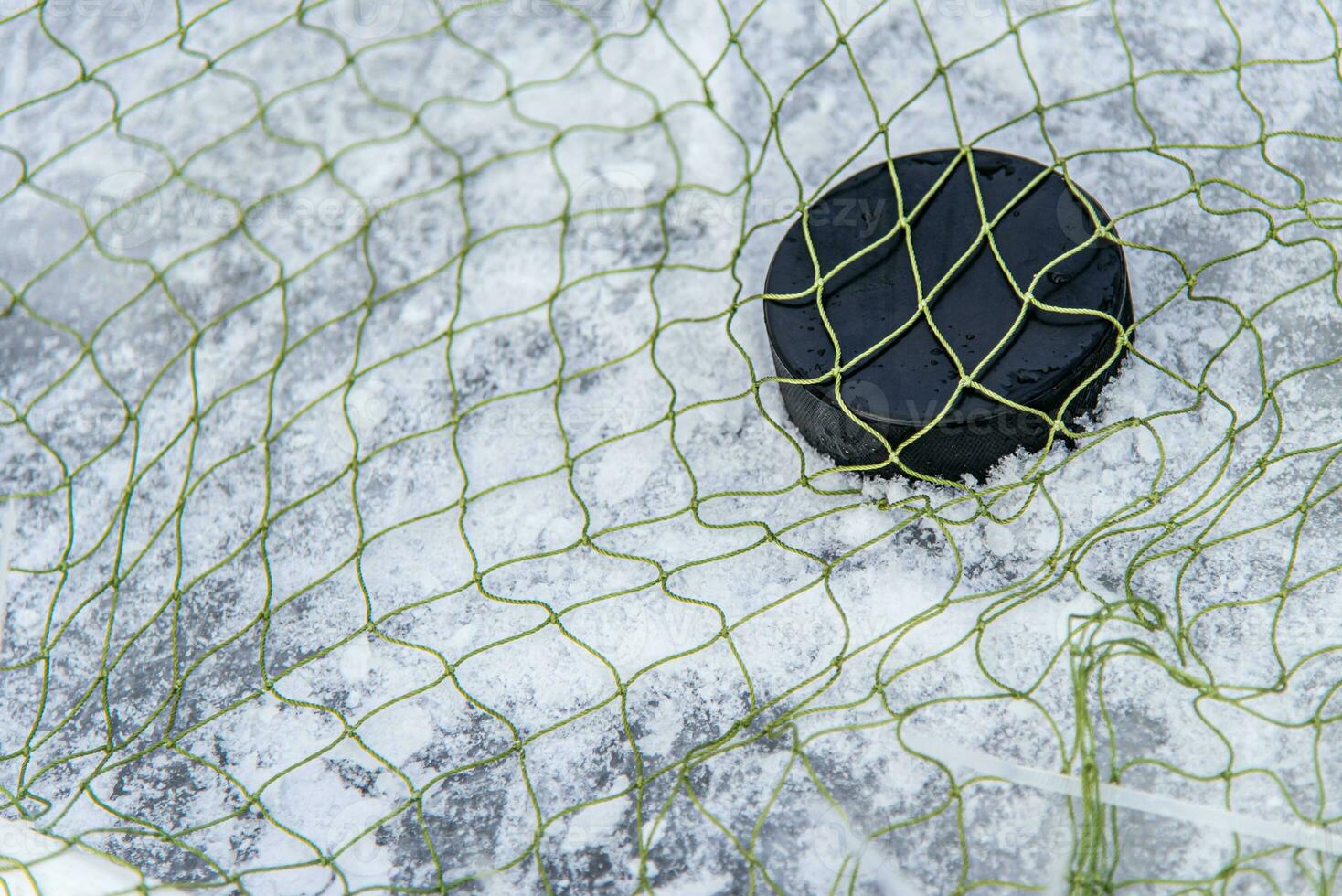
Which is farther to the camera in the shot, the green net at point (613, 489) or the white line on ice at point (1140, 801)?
the green net at point (613, 489)

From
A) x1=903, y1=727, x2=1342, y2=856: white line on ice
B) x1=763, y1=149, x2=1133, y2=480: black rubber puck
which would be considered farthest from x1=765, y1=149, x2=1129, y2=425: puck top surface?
x1=903, y1=727, x2=1342, y2=856: white line on ice

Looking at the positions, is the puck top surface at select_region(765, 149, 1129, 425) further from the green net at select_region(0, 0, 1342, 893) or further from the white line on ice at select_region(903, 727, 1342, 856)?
the white line on ice at select_region(903, 727, 1342, 856)

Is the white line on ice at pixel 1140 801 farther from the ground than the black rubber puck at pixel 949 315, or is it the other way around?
the black rubber puck at pixel 949 315

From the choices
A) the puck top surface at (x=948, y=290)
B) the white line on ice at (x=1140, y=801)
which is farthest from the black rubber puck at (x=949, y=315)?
the white line on ice at (x=1140, y=801)

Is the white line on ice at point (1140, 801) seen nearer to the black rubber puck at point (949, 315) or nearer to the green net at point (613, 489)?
the green net at point (613, 489)

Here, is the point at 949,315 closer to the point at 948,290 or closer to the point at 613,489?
the point at 948,290

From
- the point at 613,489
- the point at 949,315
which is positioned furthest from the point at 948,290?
the point at 613,489
